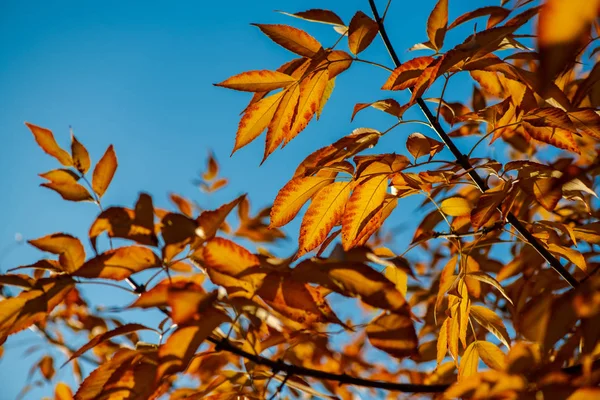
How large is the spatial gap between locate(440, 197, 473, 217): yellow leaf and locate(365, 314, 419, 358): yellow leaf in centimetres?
38

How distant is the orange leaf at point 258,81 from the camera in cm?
67

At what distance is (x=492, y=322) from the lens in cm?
81

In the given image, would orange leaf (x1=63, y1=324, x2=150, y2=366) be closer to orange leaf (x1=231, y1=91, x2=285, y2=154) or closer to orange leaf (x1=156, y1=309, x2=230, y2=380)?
orange leaf (x1=156, y1=309, x2=230, y2=380)

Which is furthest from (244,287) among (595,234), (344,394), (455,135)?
(344,394)

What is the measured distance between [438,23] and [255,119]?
340mm

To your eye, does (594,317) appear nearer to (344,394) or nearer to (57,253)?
(57,253)

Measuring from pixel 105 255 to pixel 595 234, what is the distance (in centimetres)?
82

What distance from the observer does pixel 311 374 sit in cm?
65

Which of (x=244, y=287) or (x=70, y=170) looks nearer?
(x=244, y=287)

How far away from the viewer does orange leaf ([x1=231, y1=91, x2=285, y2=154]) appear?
0.71 meters

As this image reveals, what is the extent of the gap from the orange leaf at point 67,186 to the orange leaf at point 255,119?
39cm

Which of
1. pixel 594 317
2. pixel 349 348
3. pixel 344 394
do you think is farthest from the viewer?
pixel 349 348

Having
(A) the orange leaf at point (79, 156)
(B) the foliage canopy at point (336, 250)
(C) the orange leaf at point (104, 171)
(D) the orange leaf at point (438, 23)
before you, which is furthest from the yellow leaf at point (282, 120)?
(A) the orange leaf at point (79, 156)

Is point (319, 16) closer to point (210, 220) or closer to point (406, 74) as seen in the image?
point (406, 74)
